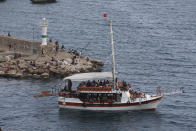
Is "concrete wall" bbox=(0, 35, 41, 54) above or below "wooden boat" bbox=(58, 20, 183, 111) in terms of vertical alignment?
above

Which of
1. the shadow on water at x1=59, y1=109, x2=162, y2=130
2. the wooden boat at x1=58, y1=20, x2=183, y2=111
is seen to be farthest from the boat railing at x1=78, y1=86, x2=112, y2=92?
the shadow on water at x1=59, y1=109, x2=162, y2=130

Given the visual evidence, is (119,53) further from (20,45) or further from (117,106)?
(117,106)

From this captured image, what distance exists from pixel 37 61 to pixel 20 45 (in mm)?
7621

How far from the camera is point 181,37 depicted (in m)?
129

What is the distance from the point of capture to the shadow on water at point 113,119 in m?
75.3

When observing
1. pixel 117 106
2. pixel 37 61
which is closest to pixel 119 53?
pixel 37 61

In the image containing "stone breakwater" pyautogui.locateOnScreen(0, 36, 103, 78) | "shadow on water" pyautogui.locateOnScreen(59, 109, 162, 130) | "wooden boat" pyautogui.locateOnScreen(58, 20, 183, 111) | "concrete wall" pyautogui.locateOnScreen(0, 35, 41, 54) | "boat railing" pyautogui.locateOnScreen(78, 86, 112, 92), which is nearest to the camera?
"shadow on water" pyautogui.locateOnScreen(59, 109, 162, 130)

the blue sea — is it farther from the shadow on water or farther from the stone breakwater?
the stone breakwater

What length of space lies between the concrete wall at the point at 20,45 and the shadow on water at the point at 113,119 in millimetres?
23412

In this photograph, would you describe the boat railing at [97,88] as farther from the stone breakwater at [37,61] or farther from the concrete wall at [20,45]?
the concrete wall at [20,45]

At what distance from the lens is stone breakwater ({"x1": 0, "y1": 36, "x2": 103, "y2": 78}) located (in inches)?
3730

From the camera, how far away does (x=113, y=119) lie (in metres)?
77.8

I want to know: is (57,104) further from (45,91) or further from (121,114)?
(121,114)

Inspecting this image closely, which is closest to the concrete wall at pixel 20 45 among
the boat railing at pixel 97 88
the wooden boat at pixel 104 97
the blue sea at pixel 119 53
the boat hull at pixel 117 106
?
the blue sea at pixel 119 53
